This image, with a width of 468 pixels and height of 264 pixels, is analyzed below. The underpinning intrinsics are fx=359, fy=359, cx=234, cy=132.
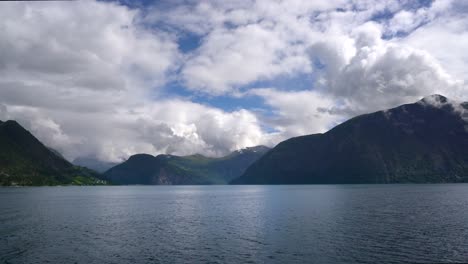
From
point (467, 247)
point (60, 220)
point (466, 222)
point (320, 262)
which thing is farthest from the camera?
point (60, 220)

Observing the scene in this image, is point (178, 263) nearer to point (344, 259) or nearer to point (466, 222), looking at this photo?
point (344, 259)

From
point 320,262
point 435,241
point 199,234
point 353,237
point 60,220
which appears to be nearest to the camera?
point 320,262

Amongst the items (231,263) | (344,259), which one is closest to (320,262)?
(344,259)

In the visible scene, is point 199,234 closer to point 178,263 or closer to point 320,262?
point 178,263

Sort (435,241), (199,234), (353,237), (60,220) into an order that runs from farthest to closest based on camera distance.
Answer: (60,220)
(199,234)
(353,237)
(435,241)

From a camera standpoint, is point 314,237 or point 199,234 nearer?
point 314,237

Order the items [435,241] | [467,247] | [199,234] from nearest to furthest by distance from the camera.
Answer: [467,247], [435,241], [199,234]

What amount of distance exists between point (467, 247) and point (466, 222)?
3756 centimetres

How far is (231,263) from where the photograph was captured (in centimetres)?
6056

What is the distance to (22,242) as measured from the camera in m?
78.5

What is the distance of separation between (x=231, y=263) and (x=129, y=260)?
18.2 m

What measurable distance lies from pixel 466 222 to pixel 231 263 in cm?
7647

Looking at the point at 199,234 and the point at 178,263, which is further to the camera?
the point at 199,234

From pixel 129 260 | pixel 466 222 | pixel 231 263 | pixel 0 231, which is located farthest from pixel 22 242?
pixel 466 222
